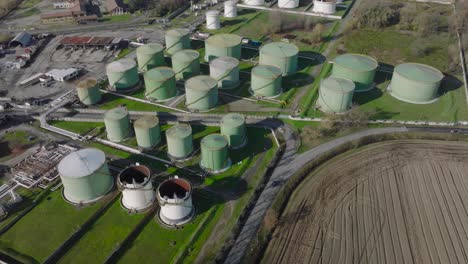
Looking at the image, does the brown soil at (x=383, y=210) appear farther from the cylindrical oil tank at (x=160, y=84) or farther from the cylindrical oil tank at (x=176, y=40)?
the cylindrical oil tank at (x=176, y=40)

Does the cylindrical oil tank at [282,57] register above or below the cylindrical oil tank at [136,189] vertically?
above

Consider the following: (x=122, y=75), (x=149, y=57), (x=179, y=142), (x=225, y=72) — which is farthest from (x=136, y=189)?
(x=149, y=57)

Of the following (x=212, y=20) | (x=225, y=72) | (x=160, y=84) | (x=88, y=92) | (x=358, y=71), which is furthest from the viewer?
(x=212, y=20)

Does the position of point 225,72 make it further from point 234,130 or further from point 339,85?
point 339,85

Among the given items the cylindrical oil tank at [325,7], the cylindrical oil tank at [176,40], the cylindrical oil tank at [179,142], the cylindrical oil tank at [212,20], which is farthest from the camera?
the cylindrical oil tank at [325,7]

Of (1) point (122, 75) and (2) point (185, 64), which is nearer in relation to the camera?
(1) point (122, 75)

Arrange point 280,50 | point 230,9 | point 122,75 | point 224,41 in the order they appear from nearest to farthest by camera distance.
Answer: point 122,75 < point 280,50 < point 224,41 < point 230,9

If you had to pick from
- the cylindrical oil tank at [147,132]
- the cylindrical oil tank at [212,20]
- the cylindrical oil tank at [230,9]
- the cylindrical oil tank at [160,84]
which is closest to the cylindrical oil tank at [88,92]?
the cylindrical oil tank at [160,84]

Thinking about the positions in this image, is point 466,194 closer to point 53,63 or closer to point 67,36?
point 53,63
